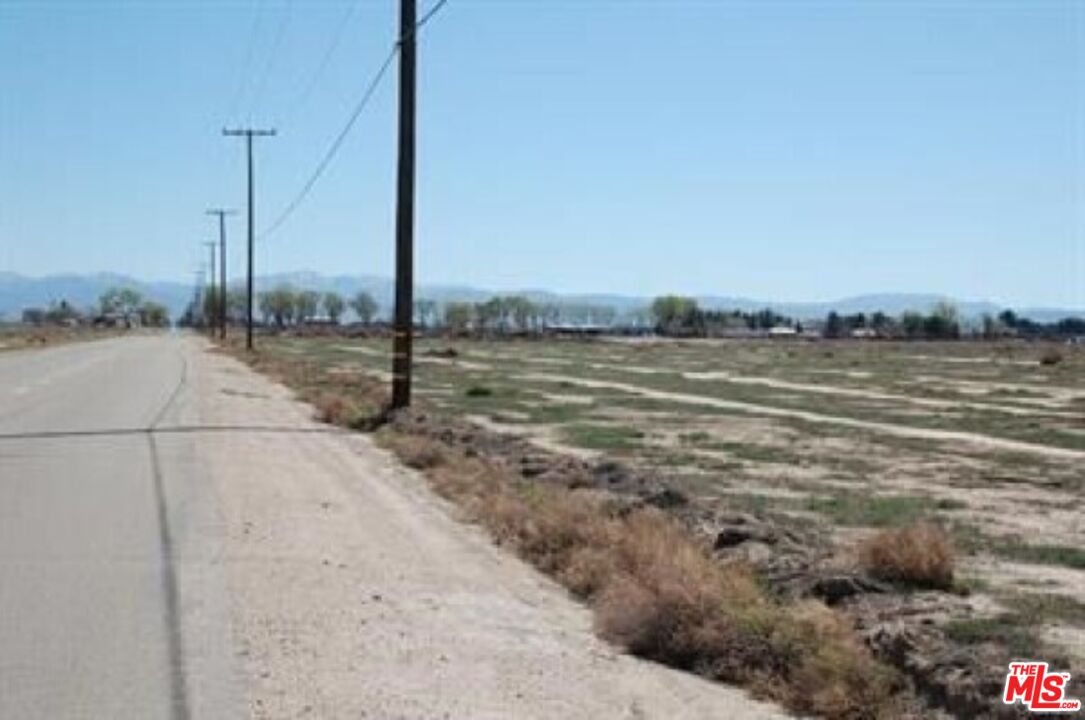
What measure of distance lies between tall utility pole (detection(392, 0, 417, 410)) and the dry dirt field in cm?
288

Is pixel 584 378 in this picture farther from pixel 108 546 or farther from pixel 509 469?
pixel 108 546

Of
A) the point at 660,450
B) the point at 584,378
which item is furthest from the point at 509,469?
the point at 584,378

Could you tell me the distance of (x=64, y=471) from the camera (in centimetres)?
2048

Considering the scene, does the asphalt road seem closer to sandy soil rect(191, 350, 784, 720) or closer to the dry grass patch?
sandy soil rect(191, 350, 784, 720)

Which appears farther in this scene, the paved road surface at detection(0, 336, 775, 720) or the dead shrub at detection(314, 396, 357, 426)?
the dead shrub at detection(314, 396, 357, 426)

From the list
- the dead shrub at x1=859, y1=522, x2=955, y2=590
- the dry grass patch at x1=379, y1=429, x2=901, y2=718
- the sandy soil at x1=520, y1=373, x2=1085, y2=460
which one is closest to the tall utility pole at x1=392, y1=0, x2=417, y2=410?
the sandy soil at x1=520, y1=373, x2=1085, y2=460

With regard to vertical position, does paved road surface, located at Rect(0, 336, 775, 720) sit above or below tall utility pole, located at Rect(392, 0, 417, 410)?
below

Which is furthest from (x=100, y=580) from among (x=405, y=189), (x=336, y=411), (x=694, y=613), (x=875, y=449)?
(x=336, y=411)

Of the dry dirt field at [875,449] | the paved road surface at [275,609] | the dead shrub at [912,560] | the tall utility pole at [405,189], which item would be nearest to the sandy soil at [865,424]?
the dry dirt field at [875,449]

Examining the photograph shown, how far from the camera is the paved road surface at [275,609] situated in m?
8.88

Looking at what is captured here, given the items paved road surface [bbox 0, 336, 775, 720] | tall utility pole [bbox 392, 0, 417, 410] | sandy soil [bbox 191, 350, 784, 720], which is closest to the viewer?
paved road surface [bbox 0, 336, 775, 720]

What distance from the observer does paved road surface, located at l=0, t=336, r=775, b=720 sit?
8.88m

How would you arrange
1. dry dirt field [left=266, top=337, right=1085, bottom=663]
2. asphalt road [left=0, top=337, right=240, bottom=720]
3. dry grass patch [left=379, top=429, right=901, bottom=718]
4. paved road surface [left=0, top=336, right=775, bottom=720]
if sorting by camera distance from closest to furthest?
asphalt road [left=0, top=337, right=240, bottom=720] < paved road surface [left=0, top=336, right=775, bottom=720] < dry grass patch [left=379, top=429, right=901, bottom=718] < dry dirt field [left=266, top=337, right=1085, bottom=663]

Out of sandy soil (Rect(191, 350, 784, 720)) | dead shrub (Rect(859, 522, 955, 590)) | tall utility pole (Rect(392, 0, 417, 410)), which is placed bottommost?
sandy soil (Rect(191, 350, 784, 720))
